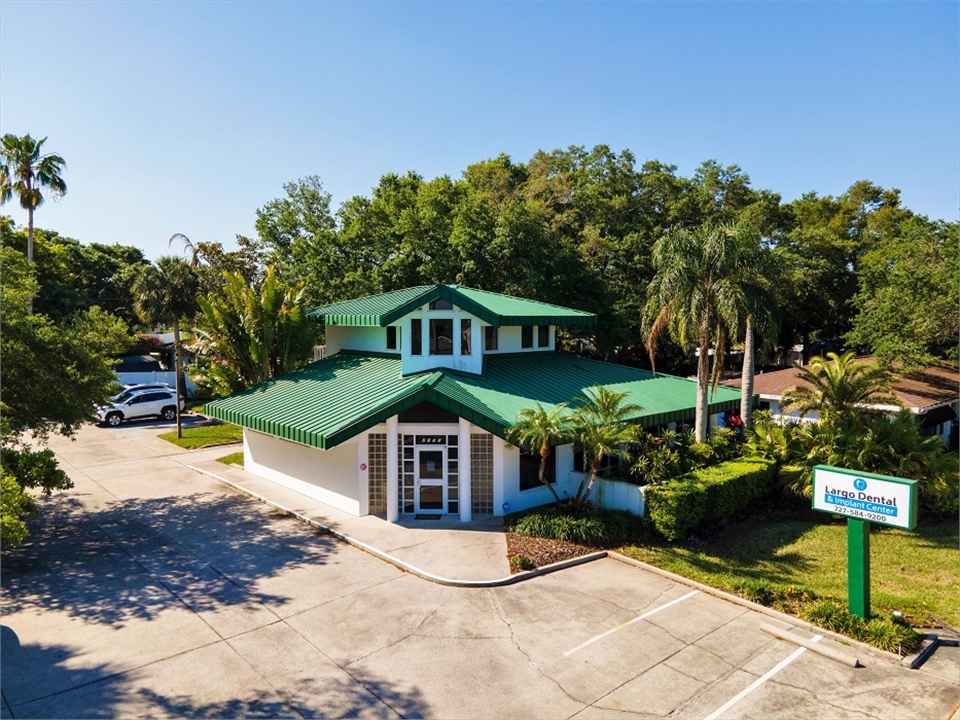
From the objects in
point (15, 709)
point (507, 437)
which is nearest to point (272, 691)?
point (15, 709)

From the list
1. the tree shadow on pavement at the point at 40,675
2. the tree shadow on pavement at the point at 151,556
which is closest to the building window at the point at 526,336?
the tree shadow on pavement at the point at 151,556

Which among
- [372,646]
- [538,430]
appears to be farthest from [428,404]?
[372,646]

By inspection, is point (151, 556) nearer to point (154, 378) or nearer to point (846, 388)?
point (846, 388)

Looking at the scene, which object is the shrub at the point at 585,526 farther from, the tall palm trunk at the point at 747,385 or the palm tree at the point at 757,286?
the tall palm trunk at the point at 747,385

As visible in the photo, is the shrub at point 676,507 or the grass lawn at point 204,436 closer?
the shrub at point 676,507

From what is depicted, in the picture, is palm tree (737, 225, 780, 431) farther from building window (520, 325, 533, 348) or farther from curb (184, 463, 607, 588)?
curb (184, 463, 607, 588)

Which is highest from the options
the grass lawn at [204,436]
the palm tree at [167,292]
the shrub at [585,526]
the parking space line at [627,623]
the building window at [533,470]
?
the palm tree at [167,292]

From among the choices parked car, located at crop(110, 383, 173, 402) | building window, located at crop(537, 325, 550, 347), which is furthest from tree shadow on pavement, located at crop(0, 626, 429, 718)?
parked car, located at crop(110, 383, 173, 402)

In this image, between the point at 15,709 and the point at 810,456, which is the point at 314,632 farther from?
the point at 810,456
